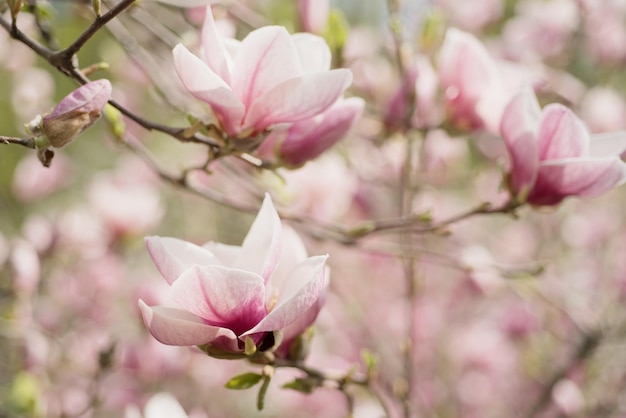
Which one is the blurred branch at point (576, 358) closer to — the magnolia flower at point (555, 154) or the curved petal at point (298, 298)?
the magnolia flower at point (555, 154)

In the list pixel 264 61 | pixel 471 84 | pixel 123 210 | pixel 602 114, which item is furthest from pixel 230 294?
pixel 602 114

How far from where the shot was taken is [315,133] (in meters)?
0.78

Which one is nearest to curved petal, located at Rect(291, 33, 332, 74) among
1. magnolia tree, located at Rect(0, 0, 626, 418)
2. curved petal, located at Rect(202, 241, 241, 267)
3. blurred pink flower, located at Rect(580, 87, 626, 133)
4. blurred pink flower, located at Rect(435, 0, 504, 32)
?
magnolia tree, located at Rect(0, 0, 626, 418)

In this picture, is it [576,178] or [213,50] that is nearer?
[213,50]

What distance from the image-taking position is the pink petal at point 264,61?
2.21 ft

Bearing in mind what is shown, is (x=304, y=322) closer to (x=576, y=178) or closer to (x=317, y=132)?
(x=317, y=132)

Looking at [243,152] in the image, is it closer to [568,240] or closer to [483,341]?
[483,341]

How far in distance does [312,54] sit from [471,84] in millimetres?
439

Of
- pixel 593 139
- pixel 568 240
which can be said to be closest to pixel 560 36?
pixel 568 240

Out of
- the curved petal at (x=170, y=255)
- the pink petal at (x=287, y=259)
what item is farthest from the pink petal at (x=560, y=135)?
the curved petal at (x=170, y=255)

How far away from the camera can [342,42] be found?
1191 millimetres

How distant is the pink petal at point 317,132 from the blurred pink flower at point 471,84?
38 cm

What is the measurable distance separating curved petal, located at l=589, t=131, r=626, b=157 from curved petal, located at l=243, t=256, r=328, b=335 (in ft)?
1.39

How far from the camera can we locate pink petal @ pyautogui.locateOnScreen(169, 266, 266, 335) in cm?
59
